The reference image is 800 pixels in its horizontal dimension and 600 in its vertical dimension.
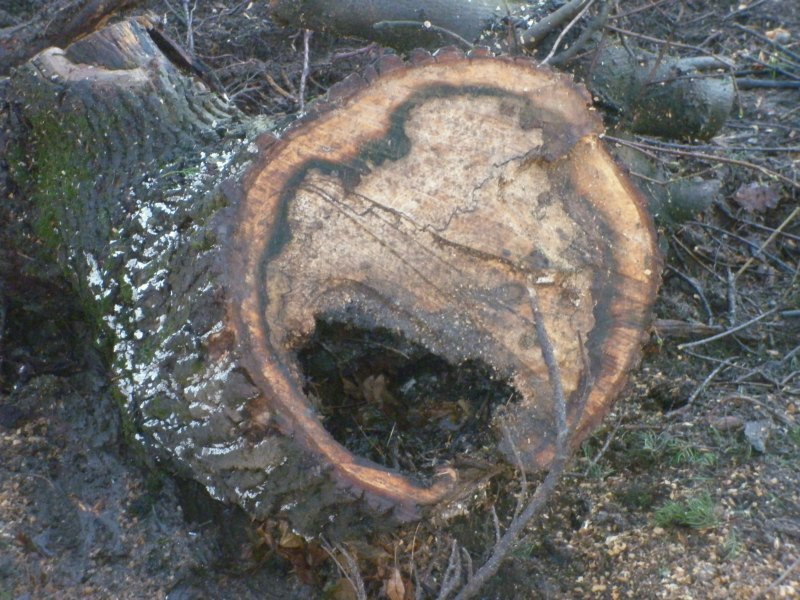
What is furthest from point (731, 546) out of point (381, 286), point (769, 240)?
point (769, 240)

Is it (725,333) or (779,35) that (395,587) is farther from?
(779,35)

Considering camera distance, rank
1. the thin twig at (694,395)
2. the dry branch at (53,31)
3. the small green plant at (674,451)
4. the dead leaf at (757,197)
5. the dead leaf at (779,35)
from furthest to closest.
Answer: the dead leaf at (779,35), the dead leaf at (757,197), the dry branch at (53,31), the thin twig at (694,395), the small green plant at (674,451)

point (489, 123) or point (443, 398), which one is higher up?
point (489, 123)

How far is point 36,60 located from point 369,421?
1.36 meters

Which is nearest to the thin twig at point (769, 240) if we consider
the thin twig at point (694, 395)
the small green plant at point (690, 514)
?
the thin twig at point (694, 395)

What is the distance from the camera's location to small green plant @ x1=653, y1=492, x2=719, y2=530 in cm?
203

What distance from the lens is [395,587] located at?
6.49 ft

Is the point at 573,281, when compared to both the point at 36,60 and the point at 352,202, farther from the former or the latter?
the point at 36,60

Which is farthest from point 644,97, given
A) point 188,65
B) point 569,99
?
point 188,65

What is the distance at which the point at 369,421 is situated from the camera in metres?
2.11

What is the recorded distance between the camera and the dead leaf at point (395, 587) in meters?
1.97

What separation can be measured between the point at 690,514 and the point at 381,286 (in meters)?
0.96

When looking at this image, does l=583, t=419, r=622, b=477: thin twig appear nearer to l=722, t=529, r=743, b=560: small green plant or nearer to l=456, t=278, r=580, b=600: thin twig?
l=722, t=529, r=743, b=560: small green plant

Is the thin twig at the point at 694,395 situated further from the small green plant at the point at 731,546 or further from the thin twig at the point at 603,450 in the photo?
the small green plant at the point at 731,546
